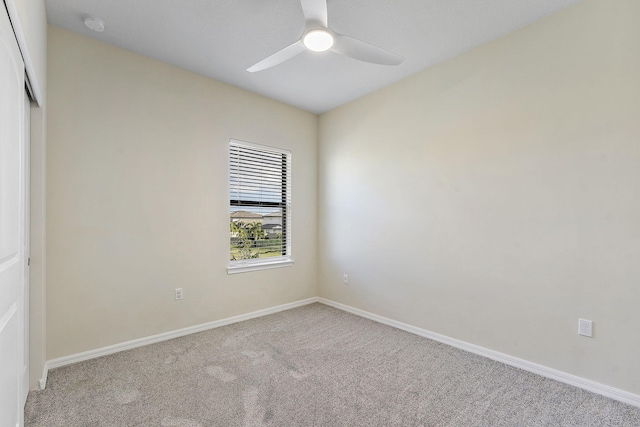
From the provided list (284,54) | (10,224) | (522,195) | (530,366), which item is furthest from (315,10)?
(530,366)

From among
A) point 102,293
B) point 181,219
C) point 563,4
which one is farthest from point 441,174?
point 102,293

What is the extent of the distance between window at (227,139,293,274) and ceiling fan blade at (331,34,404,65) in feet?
6.16

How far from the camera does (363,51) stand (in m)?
2.15

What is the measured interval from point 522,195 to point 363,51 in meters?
1.69

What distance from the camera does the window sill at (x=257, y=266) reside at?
3565mm

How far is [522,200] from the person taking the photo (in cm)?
251

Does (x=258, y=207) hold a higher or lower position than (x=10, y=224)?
higher

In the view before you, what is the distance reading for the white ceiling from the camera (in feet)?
7.32

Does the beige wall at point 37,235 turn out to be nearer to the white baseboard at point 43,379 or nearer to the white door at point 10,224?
the white baseboard at point 43,379

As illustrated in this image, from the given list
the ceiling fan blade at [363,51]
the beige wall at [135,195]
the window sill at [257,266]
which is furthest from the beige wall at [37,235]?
the ceiling fan blade at [363,51]

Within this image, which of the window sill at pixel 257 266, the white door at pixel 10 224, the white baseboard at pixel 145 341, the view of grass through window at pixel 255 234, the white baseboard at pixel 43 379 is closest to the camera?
the white door at pixel 10 224

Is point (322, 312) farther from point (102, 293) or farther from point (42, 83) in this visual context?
point (42, 83)

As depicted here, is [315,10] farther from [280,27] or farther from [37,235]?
[37,235]

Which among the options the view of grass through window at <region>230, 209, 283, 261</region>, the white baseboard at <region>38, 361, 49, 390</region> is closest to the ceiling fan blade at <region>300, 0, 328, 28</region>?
the view of grass through window at <region>230, 209, 283, 261</region>
